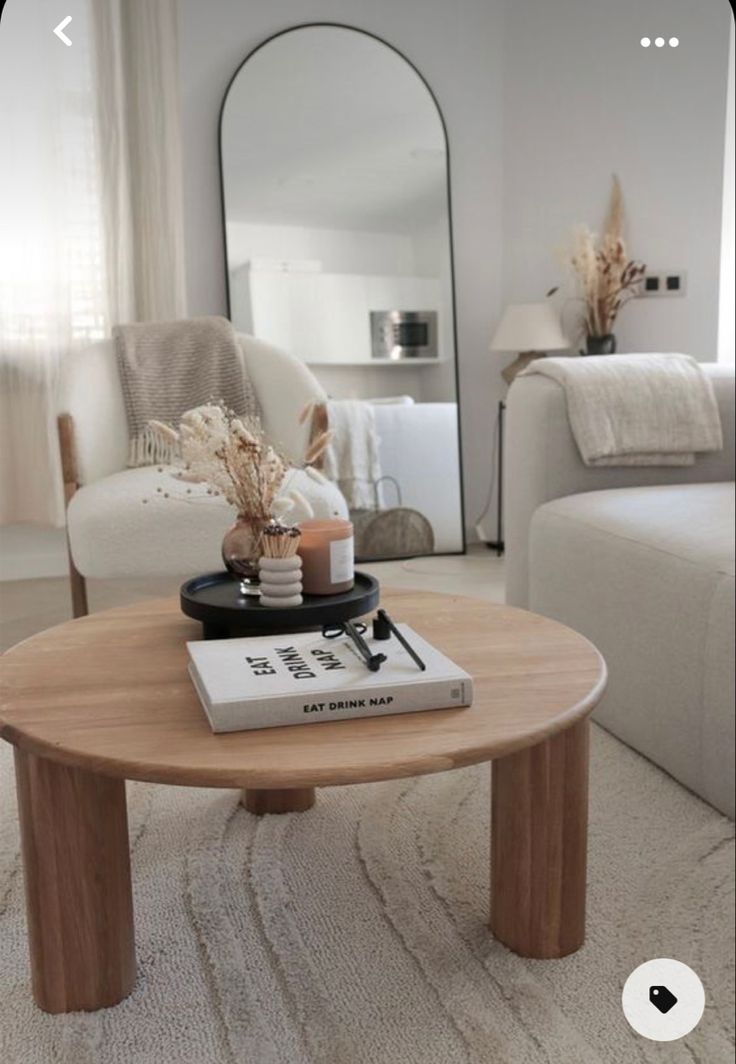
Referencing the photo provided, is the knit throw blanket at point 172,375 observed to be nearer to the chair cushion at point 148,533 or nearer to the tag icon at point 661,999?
the chair cushion at point 148,533

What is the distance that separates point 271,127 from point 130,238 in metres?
0.53

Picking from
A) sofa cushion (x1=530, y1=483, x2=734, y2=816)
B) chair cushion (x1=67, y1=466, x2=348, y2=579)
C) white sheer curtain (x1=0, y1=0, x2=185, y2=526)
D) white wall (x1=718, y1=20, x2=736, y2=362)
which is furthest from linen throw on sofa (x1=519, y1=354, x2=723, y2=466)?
white sheer curtain (x1=0, y1=0, x2=185, y2=526)

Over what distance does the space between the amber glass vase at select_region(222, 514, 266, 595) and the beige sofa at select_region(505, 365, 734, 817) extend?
23.5 inches

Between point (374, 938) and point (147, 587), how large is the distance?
74.1 inches

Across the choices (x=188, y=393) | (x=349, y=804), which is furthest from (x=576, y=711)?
(x=188, y=393)

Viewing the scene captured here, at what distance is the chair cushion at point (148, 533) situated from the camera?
1922mm

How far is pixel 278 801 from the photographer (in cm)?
131

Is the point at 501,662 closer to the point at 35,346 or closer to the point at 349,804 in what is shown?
the point at 349,804

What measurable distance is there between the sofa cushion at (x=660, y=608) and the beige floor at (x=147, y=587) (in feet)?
2.40

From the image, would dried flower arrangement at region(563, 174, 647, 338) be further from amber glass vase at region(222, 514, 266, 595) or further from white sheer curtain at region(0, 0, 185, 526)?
amber glass vase at region(222, 514, 266, 595)

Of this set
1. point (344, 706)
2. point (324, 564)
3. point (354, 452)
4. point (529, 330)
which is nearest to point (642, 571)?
point (324, 564)

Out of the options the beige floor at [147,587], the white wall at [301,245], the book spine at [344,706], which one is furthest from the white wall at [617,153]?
the book spine at [344,706]

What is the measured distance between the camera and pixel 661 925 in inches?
40.4

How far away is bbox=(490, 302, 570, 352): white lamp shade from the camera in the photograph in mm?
2955
